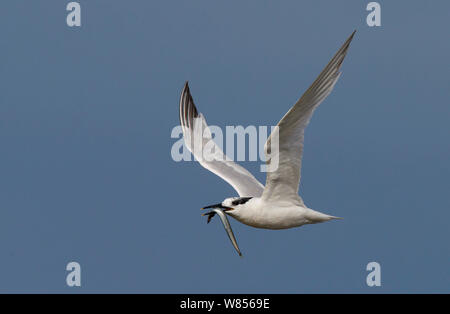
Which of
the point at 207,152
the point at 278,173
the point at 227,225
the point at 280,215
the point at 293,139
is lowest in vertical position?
the point at 227,225

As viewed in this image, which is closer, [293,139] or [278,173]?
[293,139]

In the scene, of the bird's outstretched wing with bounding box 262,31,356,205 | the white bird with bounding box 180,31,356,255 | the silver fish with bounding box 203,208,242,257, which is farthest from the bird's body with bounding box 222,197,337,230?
the silver fish with bounding box 203,208,242,257

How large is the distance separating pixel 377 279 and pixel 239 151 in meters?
3.80

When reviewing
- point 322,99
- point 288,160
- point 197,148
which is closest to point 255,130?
point 288,160

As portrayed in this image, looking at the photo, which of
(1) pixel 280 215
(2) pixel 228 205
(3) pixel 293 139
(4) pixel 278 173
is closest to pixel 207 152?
(2) pixel 228 205

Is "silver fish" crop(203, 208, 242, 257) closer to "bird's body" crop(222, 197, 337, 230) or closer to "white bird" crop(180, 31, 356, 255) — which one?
"white bird" crop(180, 31, 356, 255)

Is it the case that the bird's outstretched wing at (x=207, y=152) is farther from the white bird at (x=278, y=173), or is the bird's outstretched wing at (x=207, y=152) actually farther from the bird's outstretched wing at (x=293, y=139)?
the bird's outstretched wing at (x=293, y=139)

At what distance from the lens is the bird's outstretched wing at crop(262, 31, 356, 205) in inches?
473

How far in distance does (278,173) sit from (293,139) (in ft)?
2.67

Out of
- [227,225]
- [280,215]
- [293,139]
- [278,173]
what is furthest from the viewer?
[227,225]

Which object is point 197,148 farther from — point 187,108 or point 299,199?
point 299,199

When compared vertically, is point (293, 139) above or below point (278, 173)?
above

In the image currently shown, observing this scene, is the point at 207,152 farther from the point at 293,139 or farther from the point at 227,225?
the point at 293,139

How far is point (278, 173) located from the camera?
43.4ft
